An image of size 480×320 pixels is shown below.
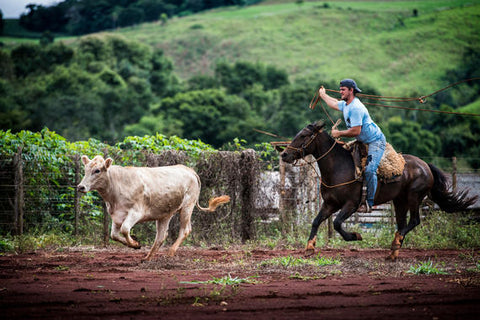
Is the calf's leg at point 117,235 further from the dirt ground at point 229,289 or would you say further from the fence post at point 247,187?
the fence post at point 247,187

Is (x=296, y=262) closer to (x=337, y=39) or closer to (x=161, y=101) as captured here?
(x=161, y=101)

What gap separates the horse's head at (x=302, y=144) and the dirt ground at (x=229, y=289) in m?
1.97

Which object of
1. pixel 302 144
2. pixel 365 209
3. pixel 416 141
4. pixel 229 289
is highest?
pixel 302 144

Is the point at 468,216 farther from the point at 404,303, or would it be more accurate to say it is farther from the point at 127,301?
the point at 127,301

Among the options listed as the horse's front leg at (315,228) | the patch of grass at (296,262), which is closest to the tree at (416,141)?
the horse's front leg at (315,228)

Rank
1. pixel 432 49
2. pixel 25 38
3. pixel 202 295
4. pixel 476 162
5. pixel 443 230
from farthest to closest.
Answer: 1. pixel 25 38
2. pixel 432 49
3. pixel 476 162
4. pixel 443 230
5. pixel 202 295

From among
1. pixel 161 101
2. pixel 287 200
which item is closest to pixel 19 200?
pixel 287 200

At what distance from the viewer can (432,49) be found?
98.4 meters

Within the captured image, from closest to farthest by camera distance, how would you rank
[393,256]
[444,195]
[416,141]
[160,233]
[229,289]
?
[229,289]
[393,256]
[160,233]
[444,195]
[416,141]

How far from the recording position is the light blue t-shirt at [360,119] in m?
10.5

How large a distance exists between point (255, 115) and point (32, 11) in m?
82.2

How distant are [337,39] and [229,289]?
370 feet

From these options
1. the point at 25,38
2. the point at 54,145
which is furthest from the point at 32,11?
the point at 54,145

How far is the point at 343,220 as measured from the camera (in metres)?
10.6
